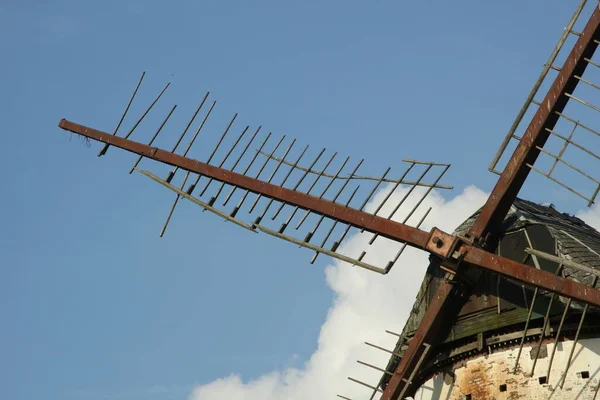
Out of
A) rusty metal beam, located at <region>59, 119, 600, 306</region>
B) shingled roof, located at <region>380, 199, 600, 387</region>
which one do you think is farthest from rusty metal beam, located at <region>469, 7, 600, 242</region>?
shingled roof, located at <region>380, 199, 600, 387</region>

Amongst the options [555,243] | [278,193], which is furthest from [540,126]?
[278,193]

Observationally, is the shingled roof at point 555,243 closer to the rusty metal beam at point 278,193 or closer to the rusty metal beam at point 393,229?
the rusty metal beam at point 393,229

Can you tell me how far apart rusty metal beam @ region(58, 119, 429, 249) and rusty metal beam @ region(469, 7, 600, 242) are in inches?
45.3

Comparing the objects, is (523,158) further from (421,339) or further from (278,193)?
(278,193)

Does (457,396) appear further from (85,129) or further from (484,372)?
(85,129)

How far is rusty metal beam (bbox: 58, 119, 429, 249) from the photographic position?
15586mm

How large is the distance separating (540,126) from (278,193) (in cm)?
432

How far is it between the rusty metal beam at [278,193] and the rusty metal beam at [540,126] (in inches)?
45.3

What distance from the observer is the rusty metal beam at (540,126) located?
15391mm

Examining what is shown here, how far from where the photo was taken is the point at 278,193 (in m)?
16.6

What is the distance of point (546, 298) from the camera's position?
1544cm

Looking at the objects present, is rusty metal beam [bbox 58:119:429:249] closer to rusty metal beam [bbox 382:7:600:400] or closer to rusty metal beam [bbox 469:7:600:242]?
→ rusty metal beam [bbox 382:7:600:400]

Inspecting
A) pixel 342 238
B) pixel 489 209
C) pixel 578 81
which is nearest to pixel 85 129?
pixel 342 238

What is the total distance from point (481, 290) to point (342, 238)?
7.98 feet
